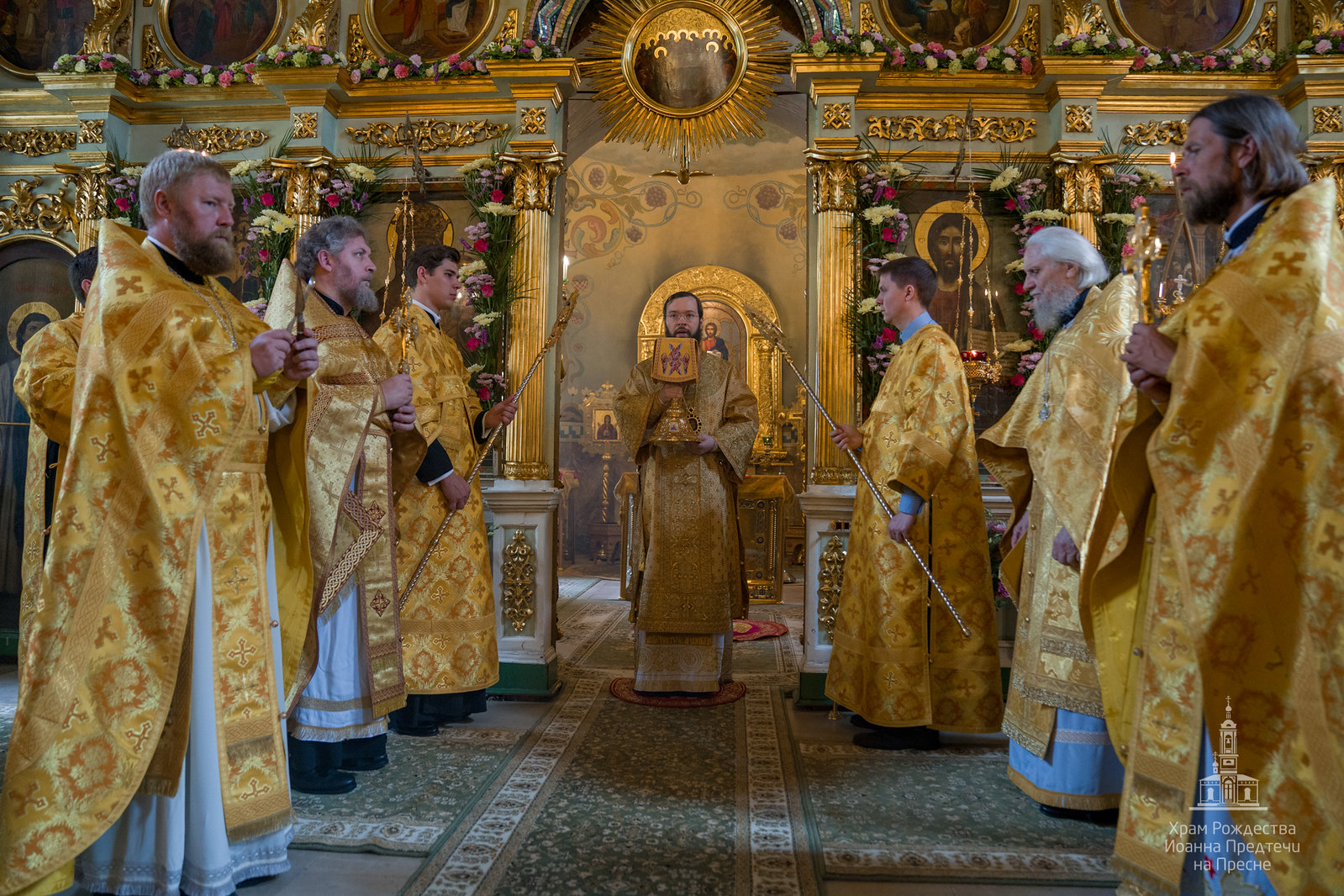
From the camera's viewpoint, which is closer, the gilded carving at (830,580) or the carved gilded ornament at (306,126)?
the gilded carving at (830,580)

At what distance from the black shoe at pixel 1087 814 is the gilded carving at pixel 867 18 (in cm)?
486

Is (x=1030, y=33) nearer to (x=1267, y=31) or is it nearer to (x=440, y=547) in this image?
(x=1267, y=31)

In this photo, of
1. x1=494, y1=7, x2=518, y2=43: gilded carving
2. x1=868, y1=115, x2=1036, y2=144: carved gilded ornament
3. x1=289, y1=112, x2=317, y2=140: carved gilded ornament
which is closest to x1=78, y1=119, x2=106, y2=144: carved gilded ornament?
x1=289, y1=112, x2=317, y2=140: carved gilded ornament

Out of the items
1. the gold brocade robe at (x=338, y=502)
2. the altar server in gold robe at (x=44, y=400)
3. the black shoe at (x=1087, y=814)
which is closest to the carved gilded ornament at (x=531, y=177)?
the gold brocade robe at (x=338, y=502)

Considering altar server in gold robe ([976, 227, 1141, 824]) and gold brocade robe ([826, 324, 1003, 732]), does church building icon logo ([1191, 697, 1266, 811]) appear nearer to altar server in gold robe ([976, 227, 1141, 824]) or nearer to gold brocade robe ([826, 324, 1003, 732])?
altar server in gold robe ([976, 227, 1141, 824])

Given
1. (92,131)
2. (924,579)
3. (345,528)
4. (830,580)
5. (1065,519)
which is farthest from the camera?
(92,131)

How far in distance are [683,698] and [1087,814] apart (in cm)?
244

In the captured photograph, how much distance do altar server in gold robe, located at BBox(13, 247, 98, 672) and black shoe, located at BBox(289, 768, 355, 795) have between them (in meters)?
1.18

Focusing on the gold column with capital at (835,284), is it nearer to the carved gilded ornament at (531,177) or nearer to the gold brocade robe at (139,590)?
the carved gilded ornament at (531,177)

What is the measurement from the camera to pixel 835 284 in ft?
18.6

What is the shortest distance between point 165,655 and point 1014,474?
10.9 ft

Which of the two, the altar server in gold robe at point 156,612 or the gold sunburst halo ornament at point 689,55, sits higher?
the gold sunburst halo ornament at point 689,55

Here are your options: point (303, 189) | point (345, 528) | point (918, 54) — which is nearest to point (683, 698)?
point (345, 528)

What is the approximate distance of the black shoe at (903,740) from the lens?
442 centimetres
